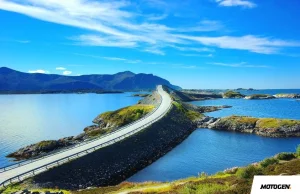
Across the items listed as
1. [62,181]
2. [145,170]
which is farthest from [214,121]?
[62,181]

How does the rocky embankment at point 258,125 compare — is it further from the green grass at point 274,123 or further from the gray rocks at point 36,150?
the gray rocks at point 36,150

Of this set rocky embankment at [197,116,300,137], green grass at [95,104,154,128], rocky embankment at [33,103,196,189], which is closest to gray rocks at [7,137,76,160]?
rocky embankment at [33,103,196,189]

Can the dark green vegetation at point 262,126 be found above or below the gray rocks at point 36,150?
above

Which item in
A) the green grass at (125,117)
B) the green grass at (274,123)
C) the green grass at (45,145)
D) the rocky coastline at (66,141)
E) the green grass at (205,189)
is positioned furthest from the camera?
the green grass at (125,117)

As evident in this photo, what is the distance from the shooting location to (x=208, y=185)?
77.9ft

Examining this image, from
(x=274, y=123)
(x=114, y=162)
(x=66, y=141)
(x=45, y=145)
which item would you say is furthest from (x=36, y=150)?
Result: (x=274, y=123)

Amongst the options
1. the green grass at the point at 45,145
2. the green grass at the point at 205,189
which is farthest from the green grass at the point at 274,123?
the green grass at the point at 205,189

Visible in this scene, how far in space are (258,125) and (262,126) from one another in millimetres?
1916

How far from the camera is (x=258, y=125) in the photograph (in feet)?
323

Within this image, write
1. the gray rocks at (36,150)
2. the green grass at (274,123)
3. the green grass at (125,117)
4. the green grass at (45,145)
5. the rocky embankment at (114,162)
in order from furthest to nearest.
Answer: the green grass at (125,117) < the green grass at (274,123) < the green grass at (45,145) < the gray rocks at (36,150) < the rocky embankment at (114,162)

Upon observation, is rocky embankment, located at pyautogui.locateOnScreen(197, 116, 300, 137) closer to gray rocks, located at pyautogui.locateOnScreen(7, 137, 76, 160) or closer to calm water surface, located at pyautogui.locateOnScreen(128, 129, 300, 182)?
calm water surface, located at pyautogui.locateOnScreen(128, 129, 300, 182)

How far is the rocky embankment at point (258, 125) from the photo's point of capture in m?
90.3

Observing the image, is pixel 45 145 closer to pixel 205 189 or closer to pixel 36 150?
pixel 36 150

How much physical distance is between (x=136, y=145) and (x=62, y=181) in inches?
995
